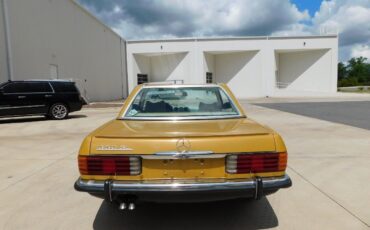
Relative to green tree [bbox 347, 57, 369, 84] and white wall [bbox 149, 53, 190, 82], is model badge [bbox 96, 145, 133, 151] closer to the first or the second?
white wall [bbox 149, 53, 190, 82]

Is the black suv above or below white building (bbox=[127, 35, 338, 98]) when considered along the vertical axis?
below

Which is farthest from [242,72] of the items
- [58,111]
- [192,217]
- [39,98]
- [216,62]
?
[192,217]

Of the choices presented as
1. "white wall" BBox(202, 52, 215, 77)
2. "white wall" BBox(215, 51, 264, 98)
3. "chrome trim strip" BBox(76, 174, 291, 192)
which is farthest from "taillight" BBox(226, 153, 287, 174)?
"white wall" BBox(215, 51, 264, 98)

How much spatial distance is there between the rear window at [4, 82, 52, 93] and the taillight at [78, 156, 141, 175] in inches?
418

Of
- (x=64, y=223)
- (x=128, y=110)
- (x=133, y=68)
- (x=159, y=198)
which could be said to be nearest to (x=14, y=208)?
(x=64, y=223)

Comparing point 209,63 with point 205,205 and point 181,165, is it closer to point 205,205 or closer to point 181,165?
point 205,205

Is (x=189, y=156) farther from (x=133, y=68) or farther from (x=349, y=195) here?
(x=133, y=68)

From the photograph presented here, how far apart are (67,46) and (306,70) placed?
2547 cm

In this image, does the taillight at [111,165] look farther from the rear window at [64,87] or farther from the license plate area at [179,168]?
the rear window at [64,87]

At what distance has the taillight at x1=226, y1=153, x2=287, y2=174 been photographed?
2881 millimetres

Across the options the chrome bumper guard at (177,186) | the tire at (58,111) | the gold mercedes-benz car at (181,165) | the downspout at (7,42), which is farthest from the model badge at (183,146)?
the downspout at (7,42)

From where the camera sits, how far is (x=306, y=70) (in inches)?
1400

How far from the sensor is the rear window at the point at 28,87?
11.9 m

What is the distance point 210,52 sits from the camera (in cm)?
3431
